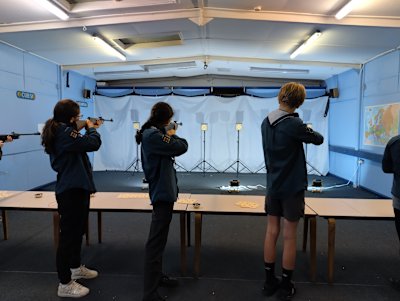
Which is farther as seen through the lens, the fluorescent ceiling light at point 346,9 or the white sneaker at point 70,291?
the fluorescent ceiling light at point 346,9

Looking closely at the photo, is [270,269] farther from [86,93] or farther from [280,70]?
[86,93]

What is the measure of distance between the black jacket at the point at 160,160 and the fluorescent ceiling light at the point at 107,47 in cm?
296

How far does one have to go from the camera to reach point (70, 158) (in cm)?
196

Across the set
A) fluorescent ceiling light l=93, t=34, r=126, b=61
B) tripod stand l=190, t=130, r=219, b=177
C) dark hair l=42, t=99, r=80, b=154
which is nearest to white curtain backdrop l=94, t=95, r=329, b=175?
tripod stand l=190, t=130, r=219, b=177

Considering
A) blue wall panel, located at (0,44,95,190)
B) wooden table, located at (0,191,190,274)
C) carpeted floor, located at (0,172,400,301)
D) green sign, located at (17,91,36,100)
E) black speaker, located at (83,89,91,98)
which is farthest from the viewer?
black speaker, located at (83,89,91,98)

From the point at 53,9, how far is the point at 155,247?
282 centimetres

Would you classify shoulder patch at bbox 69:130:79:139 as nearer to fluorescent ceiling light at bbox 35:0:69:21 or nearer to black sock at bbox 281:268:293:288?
black sock at bbox 281:268:293:288

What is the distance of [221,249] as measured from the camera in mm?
2873

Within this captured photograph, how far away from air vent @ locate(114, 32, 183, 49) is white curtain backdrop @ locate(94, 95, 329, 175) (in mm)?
2591

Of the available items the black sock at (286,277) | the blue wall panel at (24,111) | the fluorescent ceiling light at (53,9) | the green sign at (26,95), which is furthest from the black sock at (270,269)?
the green sign at (26,95)

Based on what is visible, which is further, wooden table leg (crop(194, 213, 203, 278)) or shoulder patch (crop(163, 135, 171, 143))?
wooden table leg (crop(194, 213, 203, 278))

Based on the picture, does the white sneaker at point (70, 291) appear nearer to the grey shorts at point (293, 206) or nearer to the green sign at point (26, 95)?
the grey shorts at point (293, 206)

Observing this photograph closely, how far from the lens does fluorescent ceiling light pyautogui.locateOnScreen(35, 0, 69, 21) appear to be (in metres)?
3.07

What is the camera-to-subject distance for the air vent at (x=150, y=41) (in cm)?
464
